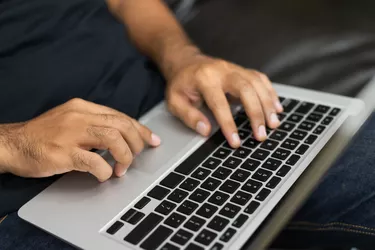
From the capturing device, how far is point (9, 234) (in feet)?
2.13

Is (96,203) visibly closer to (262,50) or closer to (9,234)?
(9,234)

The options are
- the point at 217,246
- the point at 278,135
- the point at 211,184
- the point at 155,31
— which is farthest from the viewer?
the point at 155,31

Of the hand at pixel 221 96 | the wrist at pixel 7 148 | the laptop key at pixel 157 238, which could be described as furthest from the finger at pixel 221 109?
the wrist at pixel 7 148

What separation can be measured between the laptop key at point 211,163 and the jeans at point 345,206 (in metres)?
0.18

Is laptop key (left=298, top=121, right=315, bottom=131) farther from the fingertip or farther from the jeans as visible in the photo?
the fingertip

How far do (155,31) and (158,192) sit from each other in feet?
1.69

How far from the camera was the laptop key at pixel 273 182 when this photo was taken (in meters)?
0.63

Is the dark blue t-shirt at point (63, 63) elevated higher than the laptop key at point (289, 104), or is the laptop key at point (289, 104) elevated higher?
the dark blue t-shirt at point (63, 63)

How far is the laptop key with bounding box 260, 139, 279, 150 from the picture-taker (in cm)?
72

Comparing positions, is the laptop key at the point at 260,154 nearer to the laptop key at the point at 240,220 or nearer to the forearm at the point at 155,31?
the laptop key at the point at 240,220

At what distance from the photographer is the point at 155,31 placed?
1052mm

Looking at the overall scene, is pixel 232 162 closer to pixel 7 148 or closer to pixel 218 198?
pixel 218 198

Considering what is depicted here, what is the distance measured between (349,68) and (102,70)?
537mm

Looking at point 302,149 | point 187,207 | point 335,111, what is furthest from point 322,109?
point 187,207
